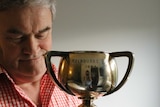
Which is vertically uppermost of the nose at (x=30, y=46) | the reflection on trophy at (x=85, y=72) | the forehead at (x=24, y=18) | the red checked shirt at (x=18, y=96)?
the forehead at (x=24, y=18)

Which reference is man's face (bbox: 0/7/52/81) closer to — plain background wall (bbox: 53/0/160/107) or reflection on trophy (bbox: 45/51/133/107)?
reflection on trophy (bbox: 45/51/133/107)

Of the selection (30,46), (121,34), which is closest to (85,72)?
(30,46)

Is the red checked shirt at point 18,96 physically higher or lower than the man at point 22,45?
lower

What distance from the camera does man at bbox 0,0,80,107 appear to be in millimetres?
679

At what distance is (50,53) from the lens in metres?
0.55

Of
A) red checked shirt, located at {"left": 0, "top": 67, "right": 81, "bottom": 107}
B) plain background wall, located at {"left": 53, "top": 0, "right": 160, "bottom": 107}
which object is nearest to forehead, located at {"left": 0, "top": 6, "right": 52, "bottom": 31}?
red checked shirt, located at {"left": 0, "top": 67, "right": 81, "bottom": 107}

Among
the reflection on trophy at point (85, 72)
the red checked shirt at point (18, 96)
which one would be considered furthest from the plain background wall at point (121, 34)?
the reflection on trophy at point (85, 72)

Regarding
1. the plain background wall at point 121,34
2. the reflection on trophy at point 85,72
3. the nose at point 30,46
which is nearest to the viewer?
the reflection on trophy at point 85,72

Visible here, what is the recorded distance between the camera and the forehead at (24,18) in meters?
0.68

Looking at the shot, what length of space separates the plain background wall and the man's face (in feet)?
1.46

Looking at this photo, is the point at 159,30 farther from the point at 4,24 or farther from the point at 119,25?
the point at 4,24

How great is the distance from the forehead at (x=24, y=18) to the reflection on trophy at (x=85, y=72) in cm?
15

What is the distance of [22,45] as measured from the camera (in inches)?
26.9

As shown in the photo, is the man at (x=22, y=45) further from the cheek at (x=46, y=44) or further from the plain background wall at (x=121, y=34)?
the plain background wall at (x=121, y=34)
